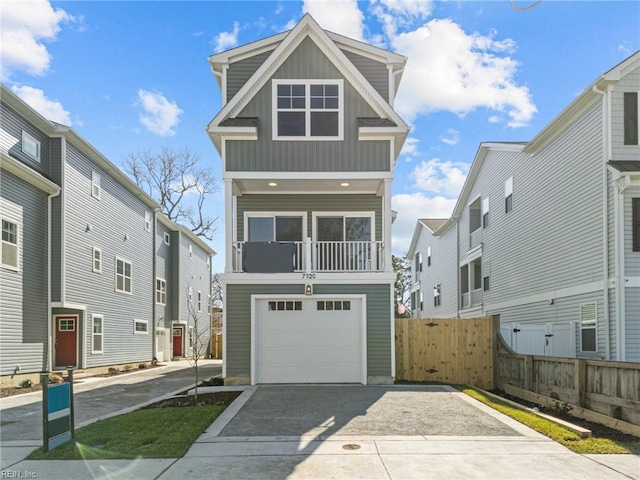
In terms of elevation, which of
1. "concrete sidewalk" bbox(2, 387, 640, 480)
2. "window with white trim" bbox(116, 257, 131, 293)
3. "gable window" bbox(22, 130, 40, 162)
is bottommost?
"concrete sidewalk" bbox(2, 387, 640, 480)

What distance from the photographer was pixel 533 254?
1833cm

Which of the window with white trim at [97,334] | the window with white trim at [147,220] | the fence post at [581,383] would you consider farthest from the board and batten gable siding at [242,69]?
the window with white trim at [147,220]

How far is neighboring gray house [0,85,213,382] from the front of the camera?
15.3m

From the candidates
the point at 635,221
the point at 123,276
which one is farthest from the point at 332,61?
the point at 123,276

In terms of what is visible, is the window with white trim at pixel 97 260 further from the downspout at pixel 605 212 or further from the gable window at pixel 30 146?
the downspout at pixel 605 212

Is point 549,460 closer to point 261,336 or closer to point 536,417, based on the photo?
point 536,417

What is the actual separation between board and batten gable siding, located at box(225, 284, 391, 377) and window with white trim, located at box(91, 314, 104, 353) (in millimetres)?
8041

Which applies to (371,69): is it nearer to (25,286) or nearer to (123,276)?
(25,286)

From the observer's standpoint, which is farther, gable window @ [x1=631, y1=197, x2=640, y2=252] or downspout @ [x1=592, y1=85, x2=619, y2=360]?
downspout @ [x1=592, y1=85, x2=619, y2=360]

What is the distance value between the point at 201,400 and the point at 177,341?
22.3 meters

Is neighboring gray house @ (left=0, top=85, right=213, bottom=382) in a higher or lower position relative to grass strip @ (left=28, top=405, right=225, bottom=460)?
higher

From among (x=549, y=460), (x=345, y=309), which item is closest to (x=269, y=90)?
(x=345, y=309)

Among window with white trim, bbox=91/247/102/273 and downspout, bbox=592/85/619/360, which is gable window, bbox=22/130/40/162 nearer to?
window with white trim, bbox=91/247/102/273

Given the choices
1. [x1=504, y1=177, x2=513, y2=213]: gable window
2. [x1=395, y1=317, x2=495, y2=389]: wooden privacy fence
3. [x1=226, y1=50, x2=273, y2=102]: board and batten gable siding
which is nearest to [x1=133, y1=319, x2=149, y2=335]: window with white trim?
[x1=226, y1=50, x2=273, y2=102]: board and batten gable siding
